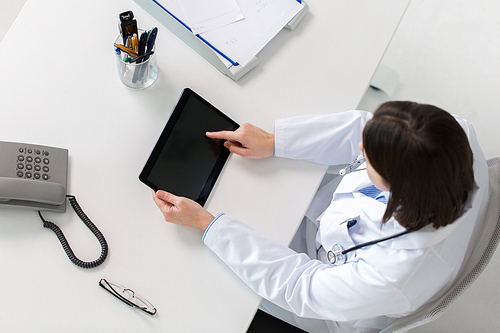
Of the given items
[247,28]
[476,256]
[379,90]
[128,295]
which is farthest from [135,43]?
[379,90]

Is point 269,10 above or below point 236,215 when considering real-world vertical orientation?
above

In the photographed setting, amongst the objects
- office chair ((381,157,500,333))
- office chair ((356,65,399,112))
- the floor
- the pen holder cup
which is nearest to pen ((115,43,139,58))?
the pen holder cup

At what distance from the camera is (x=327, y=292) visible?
790 millimetres

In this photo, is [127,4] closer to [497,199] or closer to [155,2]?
[155,2]

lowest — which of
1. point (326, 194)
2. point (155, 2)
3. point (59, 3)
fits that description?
point (326, 194)

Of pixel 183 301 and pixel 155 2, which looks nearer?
pixel 183 301

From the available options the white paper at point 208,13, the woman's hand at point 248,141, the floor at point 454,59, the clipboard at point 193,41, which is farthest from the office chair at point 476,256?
the floor at point 454,59

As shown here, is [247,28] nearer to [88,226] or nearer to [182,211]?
[182,211]

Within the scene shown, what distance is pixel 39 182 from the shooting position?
2.61ft

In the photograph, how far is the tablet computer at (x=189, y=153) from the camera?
835 mm

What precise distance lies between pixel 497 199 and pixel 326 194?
449 millimetres

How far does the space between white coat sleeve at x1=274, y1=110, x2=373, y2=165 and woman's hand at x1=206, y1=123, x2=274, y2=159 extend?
0.08ft

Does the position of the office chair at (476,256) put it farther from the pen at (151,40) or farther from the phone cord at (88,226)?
the pen at (151,40)

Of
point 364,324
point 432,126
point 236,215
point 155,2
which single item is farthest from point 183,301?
point 155,2
